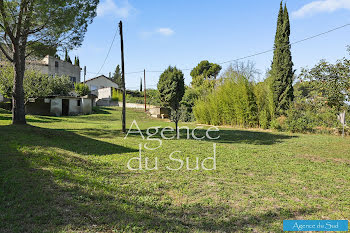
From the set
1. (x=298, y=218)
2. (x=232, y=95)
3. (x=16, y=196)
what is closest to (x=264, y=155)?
(x=298, y=218)

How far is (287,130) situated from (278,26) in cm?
756

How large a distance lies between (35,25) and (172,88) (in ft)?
63.8

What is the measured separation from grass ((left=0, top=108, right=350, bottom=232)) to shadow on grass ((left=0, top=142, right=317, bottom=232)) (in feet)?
0.04

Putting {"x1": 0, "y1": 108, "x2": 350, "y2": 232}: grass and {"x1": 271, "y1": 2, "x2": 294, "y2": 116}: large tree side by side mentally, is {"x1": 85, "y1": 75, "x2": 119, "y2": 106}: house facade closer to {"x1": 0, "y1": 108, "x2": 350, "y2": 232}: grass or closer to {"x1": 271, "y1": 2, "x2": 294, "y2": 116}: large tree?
{"x1": 271, "y1": 2, "x2": 294, "y2": 116}: large tree

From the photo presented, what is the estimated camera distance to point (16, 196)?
3.72 metres

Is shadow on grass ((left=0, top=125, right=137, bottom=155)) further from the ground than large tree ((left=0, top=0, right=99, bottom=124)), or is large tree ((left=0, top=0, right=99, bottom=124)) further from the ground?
large tree ((left=0, top=0, right=99, bottom=124))

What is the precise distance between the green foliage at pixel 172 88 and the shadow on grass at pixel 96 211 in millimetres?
25288

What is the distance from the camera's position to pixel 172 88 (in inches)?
1173

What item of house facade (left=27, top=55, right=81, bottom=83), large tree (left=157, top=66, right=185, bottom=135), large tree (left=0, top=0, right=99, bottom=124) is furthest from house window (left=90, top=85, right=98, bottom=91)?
large tree (left=0, top=0, right=99, bottom=124)

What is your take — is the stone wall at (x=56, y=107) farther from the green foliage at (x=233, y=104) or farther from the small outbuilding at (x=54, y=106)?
the green foliage at (x=233, y=104)

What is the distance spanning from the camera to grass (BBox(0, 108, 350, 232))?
3.13m

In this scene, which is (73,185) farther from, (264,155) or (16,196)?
(264,155)

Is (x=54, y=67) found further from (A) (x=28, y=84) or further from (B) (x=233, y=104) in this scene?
(B) (x=233, y=104)

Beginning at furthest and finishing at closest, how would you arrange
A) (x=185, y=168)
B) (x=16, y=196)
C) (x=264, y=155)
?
(x=264, y=155) < (x=185, y=168) < (x=16, y=196)
